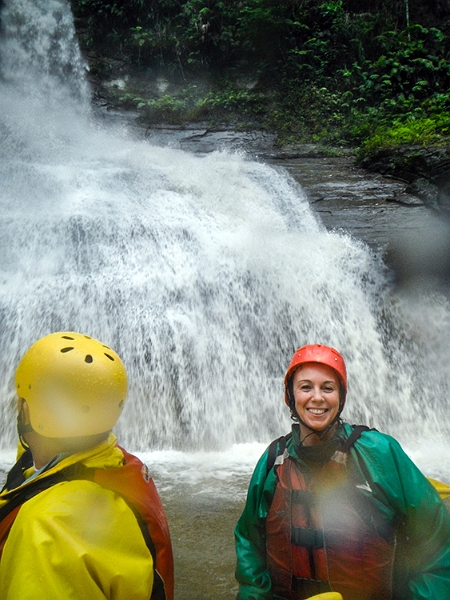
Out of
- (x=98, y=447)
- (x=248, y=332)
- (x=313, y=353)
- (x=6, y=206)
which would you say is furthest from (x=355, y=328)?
(x=6, y=206)

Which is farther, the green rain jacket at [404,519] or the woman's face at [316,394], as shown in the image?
the woman's face at [316,394]

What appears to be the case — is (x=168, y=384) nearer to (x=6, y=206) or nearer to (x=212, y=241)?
(x=212, y=241)

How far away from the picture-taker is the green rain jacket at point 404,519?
1.59m

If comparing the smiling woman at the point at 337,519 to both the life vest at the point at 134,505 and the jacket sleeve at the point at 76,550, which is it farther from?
the jacket sleeve at the point at 76,550

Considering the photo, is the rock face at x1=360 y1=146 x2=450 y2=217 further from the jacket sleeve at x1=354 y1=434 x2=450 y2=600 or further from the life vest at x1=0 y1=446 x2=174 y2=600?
the life vest at x1=0 y1=446 x2=174 y2=600

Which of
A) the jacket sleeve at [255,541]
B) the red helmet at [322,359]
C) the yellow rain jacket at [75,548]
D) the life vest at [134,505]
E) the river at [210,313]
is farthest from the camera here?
the river at [210,313]

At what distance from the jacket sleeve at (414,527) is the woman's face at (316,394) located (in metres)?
0.24

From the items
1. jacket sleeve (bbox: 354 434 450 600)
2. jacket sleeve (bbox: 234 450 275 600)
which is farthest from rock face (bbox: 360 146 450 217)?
jacket sleeve (bbox: 234 450 275 600)

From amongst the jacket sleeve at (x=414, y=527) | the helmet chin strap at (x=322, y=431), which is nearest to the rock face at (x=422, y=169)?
the helmet chin strap at (x=322, y=431)

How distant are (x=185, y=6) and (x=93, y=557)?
1931cm

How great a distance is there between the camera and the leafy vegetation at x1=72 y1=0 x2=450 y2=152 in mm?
14156

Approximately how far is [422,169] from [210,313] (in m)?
6.17

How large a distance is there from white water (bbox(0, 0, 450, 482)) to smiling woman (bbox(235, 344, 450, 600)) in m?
2.89

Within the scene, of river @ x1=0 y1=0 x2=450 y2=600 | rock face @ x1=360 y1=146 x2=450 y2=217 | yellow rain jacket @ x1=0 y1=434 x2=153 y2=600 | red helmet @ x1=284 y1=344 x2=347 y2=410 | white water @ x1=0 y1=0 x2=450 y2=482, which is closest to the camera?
Result: yellow rain jacket @ x1=0 y1=434 x2=153 y2=600
